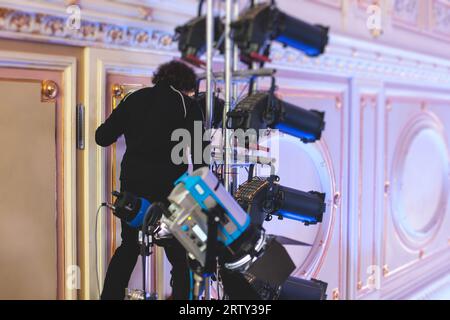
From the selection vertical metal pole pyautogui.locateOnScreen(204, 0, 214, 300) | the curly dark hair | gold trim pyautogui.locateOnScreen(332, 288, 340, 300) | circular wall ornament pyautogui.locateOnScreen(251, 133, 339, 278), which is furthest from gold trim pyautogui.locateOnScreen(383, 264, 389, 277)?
the curly dark hair

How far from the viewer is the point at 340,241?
3326 millimetres

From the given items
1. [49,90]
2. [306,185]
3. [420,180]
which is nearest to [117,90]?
[49,90]

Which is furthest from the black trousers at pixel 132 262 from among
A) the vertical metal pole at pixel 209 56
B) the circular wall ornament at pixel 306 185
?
the circular wall ornament at pixel 306 185

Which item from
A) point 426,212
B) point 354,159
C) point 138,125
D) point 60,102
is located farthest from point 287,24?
point 426,212

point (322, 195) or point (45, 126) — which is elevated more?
point (45, 126)

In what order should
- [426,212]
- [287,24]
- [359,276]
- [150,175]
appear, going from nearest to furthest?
[287,24] < [150,175] < [359,276] < [426,212]

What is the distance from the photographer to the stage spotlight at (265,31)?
5.27 ft

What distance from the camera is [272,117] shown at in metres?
1.67

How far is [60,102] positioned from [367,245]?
2432 mm

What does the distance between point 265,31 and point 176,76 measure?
1.39 feet

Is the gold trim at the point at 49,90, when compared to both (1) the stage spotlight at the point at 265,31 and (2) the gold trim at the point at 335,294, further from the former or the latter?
(2) the gold trim at the point at 335,294

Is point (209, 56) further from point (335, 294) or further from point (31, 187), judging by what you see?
point (335, 294)

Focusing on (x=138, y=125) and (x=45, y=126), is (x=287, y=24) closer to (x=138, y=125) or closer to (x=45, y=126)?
(x=138, y=125)

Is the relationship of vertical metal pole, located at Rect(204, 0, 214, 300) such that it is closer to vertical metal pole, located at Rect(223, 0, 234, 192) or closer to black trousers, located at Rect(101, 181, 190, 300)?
vertical metal pole, located at Rect(223, 0, 234, 192)
